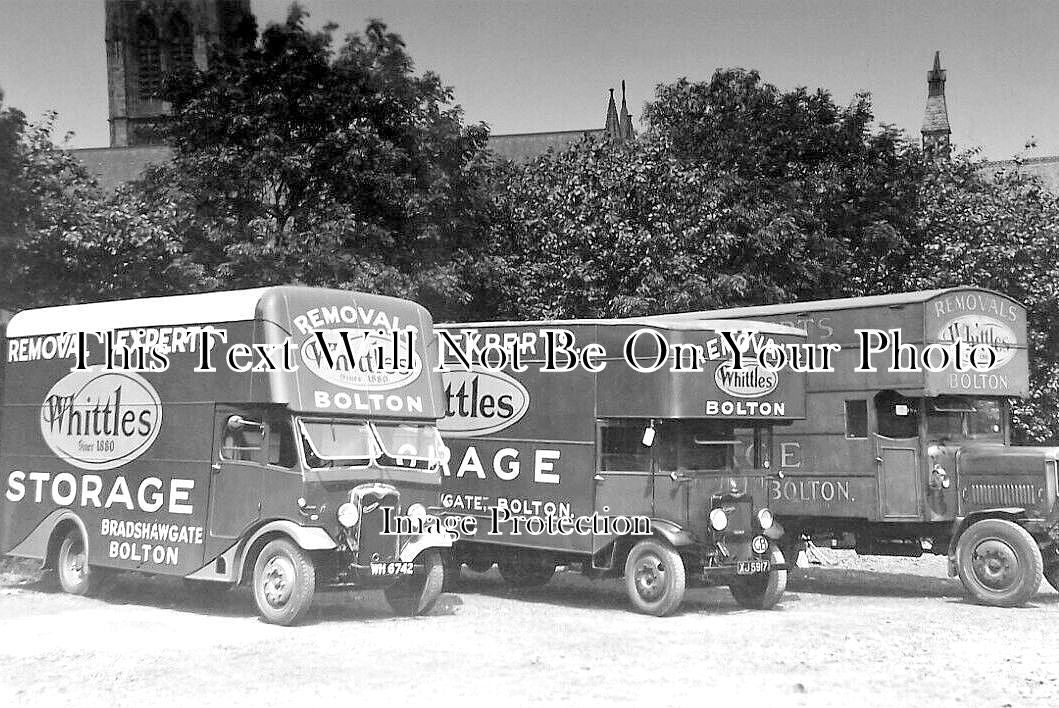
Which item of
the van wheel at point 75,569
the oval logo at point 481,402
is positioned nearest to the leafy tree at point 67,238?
the van wheel at point 75,569

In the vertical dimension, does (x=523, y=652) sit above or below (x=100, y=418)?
below

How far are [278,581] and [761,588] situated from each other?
18.9 ft

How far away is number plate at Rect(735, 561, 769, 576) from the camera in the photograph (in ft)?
51.3

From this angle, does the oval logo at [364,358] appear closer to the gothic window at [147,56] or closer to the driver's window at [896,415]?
the driver's window at [896,415]

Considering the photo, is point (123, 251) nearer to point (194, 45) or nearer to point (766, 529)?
point (766, 529)

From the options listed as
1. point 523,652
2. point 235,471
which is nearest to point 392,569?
point 235,471

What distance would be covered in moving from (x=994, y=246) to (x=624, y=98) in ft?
134

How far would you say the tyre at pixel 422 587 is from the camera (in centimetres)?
1515

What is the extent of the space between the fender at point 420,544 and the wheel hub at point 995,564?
6.63m

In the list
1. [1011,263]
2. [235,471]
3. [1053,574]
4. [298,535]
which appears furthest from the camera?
[1011,263]

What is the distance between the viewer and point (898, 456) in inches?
706

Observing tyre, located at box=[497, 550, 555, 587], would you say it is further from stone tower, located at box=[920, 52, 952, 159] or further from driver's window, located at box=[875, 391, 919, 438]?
stone tower, located at box=[920, 52, 952, 159]

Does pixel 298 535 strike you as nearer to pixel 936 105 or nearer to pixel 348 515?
pixel 348 515

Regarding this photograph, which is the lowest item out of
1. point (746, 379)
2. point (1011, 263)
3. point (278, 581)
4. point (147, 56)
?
point (278, 581)
